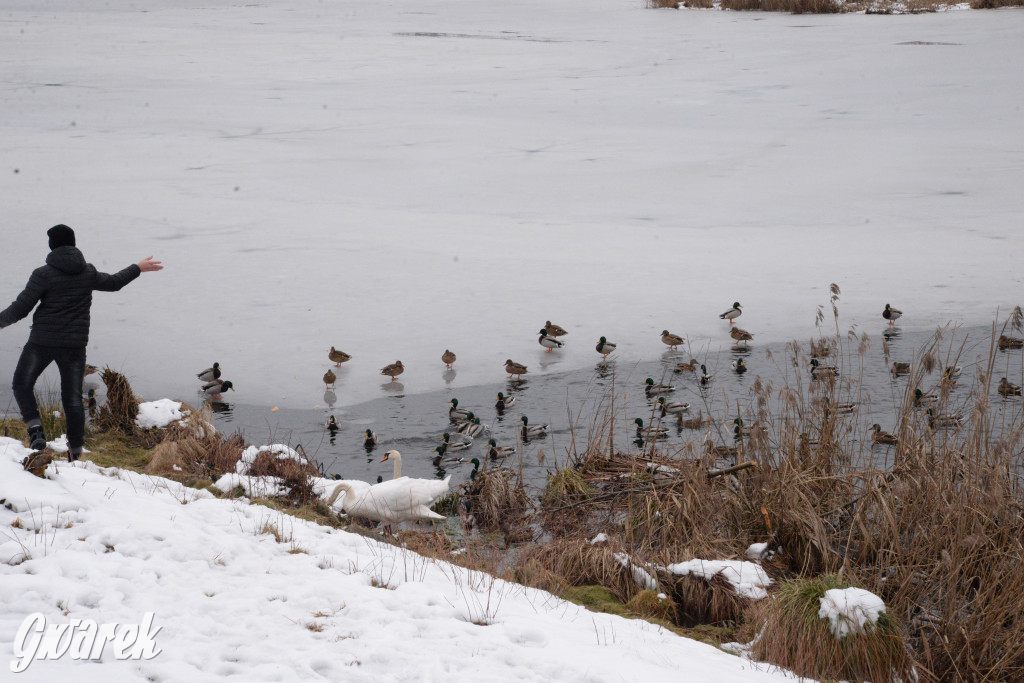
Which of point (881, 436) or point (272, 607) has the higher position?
point (272, 607)

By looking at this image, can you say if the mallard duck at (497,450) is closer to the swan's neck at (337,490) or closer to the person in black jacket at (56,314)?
the swan's neck at (337,490)

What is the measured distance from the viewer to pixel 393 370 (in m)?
10.8

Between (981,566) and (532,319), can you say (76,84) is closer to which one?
(532,319)

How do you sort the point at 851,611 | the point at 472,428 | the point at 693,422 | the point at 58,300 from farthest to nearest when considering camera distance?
the point at 693,422, the point at 472,428, the point at 58,300, the point at 851,611

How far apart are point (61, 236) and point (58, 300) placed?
46 centimetres

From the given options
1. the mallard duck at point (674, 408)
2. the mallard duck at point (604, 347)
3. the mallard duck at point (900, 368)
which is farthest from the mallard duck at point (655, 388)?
the mallard duck at point (900, 368)

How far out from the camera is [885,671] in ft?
17.5

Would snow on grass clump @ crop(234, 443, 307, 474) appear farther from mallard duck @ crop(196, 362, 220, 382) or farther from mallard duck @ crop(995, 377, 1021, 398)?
mallard duck @ crop(995, 377, 1021, 398)

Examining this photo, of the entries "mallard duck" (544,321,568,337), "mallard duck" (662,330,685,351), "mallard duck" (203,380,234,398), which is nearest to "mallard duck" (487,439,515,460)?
"mallard duck" (544,321,568,337)

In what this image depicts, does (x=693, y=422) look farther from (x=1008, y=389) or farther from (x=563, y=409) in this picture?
(x=1008, y=389)

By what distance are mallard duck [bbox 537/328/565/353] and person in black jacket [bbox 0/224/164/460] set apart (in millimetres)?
5597

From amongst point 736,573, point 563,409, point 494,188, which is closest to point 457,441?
point 563,409

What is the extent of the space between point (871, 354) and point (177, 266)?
9.54 meters

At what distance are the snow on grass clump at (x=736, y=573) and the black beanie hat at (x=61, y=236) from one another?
494 cm
